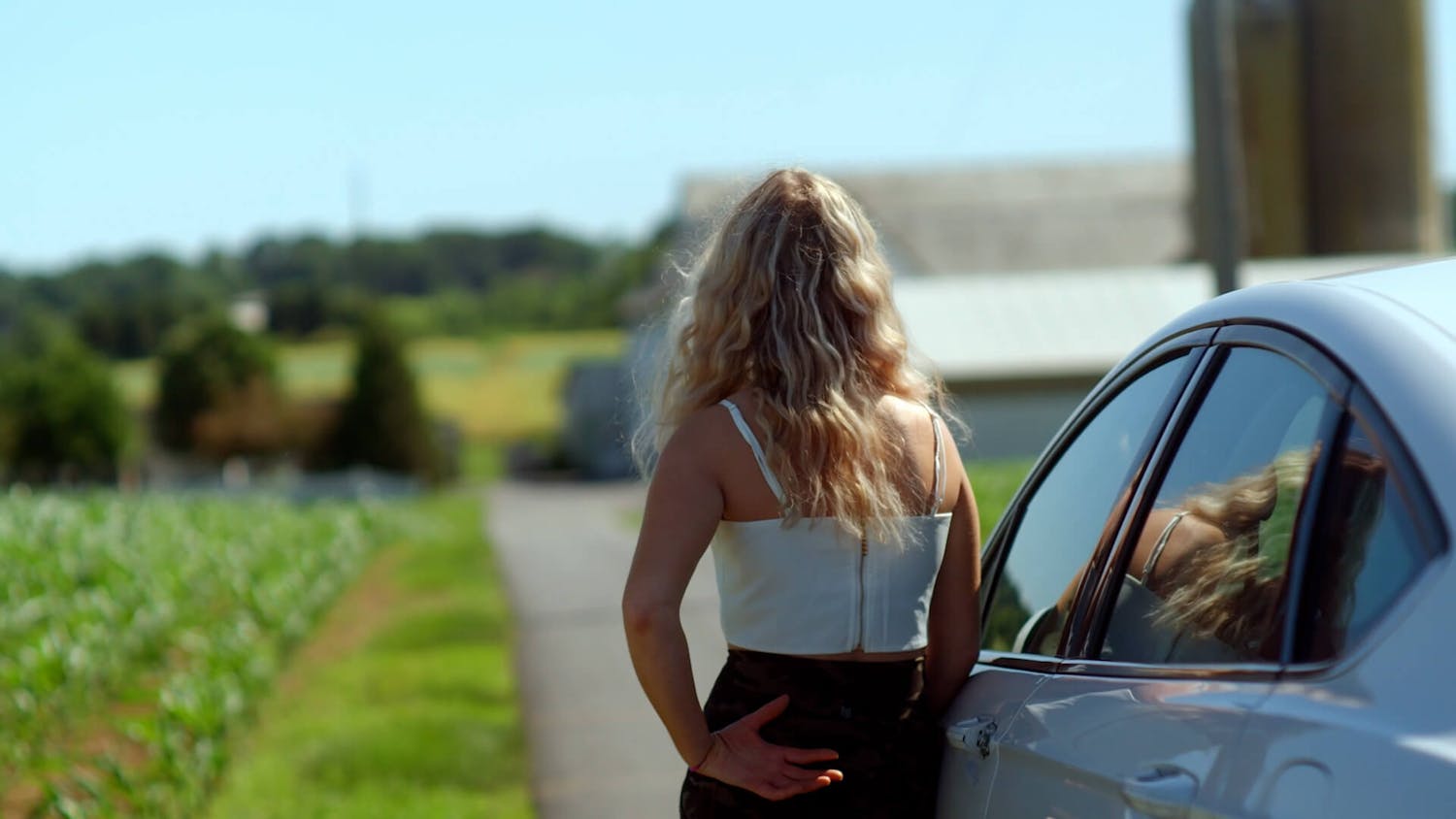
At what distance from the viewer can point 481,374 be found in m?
132

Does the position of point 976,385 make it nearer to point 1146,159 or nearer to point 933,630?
point 1146,159

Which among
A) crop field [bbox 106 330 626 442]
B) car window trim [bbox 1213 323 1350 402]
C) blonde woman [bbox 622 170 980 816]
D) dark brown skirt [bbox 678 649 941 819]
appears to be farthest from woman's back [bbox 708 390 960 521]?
crop field [bbox 106 330 626 442]

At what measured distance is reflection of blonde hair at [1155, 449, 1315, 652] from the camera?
6.93ft

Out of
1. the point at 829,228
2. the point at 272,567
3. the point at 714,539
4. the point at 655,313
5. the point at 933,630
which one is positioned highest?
the point at 829,228

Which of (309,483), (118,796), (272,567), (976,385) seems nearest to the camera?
(118,796)

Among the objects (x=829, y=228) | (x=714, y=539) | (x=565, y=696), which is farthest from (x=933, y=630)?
(x=565, y=696)

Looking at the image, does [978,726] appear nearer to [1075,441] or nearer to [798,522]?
[798,522]

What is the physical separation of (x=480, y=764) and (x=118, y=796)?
1.77 m

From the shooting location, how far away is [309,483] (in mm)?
66688

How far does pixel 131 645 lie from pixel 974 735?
375 inches

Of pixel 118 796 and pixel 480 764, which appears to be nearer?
pixel 118 796

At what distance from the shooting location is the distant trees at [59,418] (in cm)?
8762

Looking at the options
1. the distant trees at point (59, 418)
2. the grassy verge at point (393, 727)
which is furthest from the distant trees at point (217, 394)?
the grassy verge at point (393, 727)

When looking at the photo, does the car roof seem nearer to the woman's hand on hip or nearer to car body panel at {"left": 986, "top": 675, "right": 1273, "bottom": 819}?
car body panel at {"left": 986, "top": 675, "right": 1273, "bottom": 819}
